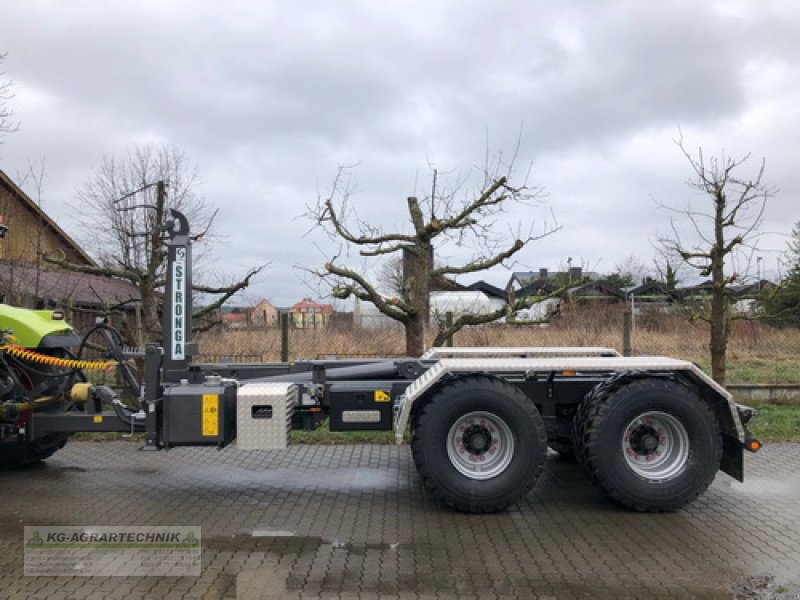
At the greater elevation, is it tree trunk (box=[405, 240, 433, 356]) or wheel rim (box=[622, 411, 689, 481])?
tree trunk (box=[405, 240, 433, 356])

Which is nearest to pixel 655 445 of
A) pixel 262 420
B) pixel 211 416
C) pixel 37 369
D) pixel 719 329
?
pixel 262 420

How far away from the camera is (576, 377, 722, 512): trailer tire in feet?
20.4

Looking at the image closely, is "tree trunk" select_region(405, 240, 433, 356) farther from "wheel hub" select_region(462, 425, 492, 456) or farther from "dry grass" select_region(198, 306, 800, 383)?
"wheel hub" select_region(462, 425, 492, 456)

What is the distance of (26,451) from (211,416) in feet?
9.49

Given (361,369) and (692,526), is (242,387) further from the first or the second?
(692,526)

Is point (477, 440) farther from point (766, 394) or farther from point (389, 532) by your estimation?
point (766, 394)

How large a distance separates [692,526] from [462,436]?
6.67 feet

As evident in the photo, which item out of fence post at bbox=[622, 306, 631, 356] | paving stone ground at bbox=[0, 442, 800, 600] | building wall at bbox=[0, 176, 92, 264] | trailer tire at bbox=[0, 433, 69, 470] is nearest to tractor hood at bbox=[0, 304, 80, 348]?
trailer tire at bbox=[0, 433, 69, 470]

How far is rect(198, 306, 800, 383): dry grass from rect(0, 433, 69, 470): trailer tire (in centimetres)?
382

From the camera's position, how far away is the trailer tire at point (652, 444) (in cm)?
622

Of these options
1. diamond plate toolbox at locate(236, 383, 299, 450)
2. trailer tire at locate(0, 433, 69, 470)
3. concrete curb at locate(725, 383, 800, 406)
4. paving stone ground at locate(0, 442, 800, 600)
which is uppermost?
diamond plate toolbox at locate(236, 383, 299, 450)

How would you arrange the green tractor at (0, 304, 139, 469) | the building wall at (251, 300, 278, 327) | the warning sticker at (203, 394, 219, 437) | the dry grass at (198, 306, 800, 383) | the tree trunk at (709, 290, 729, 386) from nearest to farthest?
the warning sticker at (203, 394, 219, 437) → the green tractor at (0, 304, 139, 469) → the tree trunk at (709, 290, 729, 386) → the building wall at (251, 300, 278, 327) → the dry grass at (198, 306, 800, 383)

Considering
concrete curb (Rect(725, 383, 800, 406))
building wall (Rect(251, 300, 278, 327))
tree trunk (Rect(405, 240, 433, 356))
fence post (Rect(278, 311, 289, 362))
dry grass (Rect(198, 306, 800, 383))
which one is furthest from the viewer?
dry grass (Rect(198, 306, 800, 383))

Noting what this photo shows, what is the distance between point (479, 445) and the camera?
249 inches
